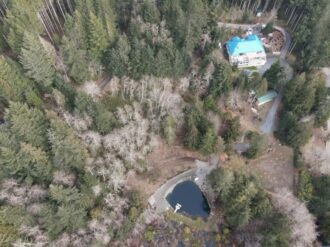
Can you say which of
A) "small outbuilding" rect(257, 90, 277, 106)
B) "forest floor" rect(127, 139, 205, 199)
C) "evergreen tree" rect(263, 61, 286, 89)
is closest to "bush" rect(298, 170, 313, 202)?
"small outbuilding" rect(257, 90, 277, 106)

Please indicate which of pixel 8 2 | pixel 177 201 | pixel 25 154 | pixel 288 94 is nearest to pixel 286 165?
pixel 288 94

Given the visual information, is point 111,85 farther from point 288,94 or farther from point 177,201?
point 288,94

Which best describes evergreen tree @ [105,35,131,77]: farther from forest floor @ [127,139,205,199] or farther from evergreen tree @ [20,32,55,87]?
forest floor @ [127,139,205,199]

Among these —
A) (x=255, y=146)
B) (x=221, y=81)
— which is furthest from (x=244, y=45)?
(x=255, y=146)

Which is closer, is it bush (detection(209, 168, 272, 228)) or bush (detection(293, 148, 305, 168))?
bush (detection(209, 168, 272, 228))

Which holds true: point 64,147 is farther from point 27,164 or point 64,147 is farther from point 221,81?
point 221,81

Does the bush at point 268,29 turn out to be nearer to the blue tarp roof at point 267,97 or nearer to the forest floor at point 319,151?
the blue tarp roof at point 267,97
